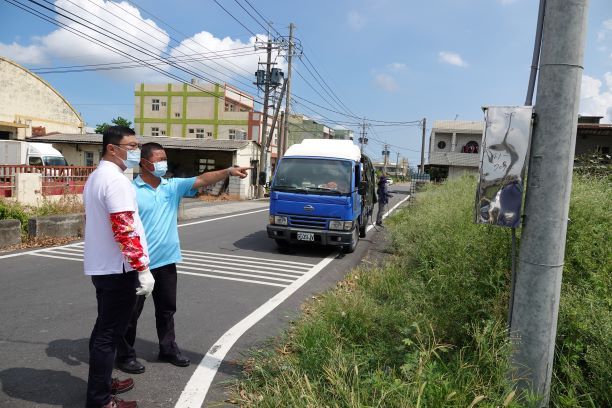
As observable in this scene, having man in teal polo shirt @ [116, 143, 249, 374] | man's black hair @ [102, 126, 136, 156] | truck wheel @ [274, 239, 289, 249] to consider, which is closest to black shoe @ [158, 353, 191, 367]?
man in teal polo shirt @ [116, 143, 249, 374]

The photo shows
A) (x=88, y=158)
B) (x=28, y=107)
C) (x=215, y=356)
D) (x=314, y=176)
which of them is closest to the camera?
(x=215, y=356)

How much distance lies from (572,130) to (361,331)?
8.07 ft

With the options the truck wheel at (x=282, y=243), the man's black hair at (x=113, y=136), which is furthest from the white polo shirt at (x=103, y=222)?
the truck wheel at (x=282, y=243)

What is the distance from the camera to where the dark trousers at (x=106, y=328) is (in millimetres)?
2941

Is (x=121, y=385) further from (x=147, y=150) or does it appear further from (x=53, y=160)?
(x=53, y=160)

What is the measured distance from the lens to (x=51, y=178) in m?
12.7

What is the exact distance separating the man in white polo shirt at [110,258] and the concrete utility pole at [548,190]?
2.42m

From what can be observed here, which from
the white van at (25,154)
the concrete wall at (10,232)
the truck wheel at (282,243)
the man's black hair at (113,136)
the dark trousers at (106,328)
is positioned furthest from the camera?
the white van at (25,154)

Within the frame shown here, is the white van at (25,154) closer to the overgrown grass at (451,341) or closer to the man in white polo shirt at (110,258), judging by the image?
the overgrown grass at (451,341)

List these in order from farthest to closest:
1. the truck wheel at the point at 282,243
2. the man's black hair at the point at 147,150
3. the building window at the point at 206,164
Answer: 1. the building window at the point at 206,164
2. the truck wheel at the point at 282,243
3. the man's black hair at the point at 147,150

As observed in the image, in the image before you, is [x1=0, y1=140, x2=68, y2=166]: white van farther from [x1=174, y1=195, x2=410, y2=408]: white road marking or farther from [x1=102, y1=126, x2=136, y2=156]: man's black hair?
[x1=102, y1=126, x2=136, y2=156]: man's black hair

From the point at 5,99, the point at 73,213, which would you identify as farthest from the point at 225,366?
the point at 5,99

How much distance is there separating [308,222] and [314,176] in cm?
105

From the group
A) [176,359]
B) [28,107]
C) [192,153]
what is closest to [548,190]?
[176,359]
